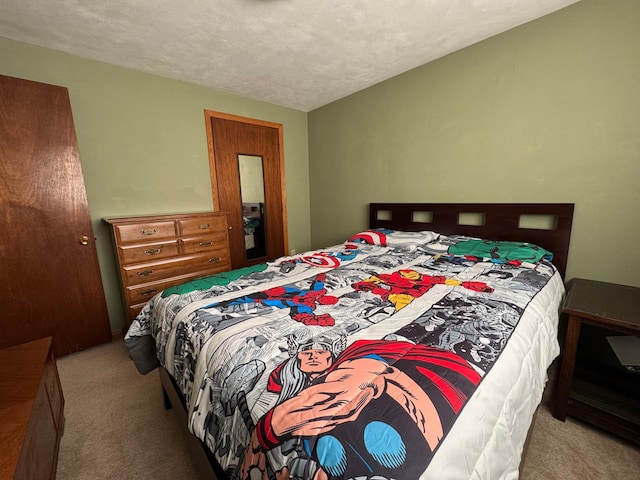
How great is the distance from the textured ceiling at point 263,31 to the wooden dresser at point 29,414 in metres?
1.96

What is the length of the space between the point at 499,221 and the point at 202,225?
8.43 feet

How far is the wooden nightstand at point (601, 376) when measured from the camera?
1.23 metres

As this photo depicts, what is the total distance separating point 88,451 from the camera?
1.30 m

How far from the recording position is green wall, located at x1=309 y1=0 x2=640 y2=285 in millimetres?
1595

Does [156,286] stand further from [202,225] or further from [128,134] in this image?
[128,134]

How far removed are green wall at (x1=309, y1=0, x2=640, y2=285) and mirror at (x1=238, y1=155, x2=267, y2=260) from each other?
4.93ft

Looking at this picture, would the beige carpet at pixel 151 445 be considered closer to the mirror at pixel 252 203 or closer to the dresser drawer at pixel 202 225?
the dresser drawer at pixel 202 225

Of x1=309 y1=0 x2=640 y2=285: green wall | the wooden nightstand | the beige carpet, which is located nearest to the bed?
the wooden nightstand

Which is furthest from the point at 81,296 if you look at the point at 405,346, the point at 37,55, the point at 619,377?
the point at 619,377

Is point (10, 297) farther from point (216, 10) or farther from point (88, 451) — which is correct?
point (216, 10)

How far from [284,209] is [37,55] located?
2.48 metres

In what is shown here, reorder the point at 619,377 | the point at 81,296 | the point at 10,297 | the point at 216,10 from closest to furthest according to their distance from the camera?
the point at 619,377, the point at 216,10, the point at 10,297, the point at 81,296

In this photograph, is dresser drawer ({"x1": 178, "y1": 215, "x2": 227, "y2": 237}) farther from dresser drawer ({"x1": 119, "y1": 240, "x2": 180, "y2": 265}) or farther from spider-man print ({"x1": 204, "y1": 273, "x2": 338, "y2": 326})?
spider-man print ({"x1": 204, "y1": 273, "x2": 338, "y2": 326})

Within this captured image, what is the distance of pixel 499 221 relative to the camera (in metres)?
2.08
